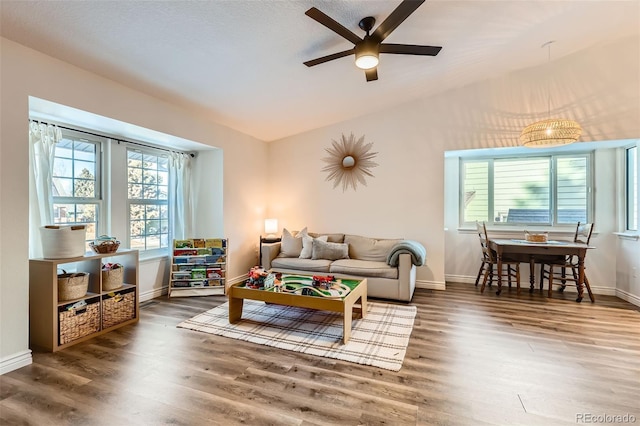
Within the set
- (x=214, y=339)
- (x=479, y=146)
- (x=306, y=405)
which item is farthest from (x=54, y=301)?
(x=479, y=146)

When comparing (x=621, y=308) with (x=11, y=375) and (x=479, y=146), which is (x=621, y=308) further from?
(x=11, y=375)

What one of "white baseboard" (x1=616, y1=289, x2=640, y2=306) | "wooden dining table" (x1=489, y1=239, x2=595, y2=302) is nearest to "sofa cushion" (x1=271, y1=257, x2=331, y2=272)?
"wooden dining table" (x1=489, y1=239, x2=595, y2=302)

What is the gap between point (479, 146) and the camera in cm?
441

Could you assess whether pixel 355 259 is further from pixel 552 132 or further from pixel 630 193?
pixel 630 193

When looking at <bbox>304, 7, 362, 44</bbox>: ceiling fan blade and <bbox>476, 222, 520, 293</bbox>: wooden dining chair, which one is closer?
<bbox>304, 7, 362, 44</bbox>: ceiling fan blade

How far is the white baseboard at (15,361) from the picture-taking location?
7.23ft

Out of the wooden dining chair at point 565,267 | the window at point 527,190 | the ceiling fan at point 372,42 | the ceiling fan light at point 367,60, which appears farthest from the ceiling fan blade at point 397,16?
the wooden dining chair at point 565,267

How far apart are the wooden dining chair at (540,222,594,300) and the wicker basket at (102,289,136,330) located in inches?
206

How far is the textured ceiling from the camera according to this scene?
224 centimetres

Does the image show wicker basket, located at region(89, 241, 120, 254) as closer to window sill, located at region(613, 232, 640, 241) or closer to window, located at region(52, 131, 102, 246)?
window, located at region(52, 131, 102, 246)

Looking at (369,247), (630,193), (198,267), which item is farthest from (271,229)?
(630,193)

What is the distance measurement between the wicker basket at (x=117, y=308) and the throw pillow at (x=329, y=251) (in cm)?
234

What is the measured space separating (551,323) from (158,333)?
4011mm

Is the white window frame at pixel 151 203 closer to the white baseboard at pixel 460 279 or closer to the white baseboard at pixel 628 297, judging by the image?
the white baseboard at pixel 460 279
